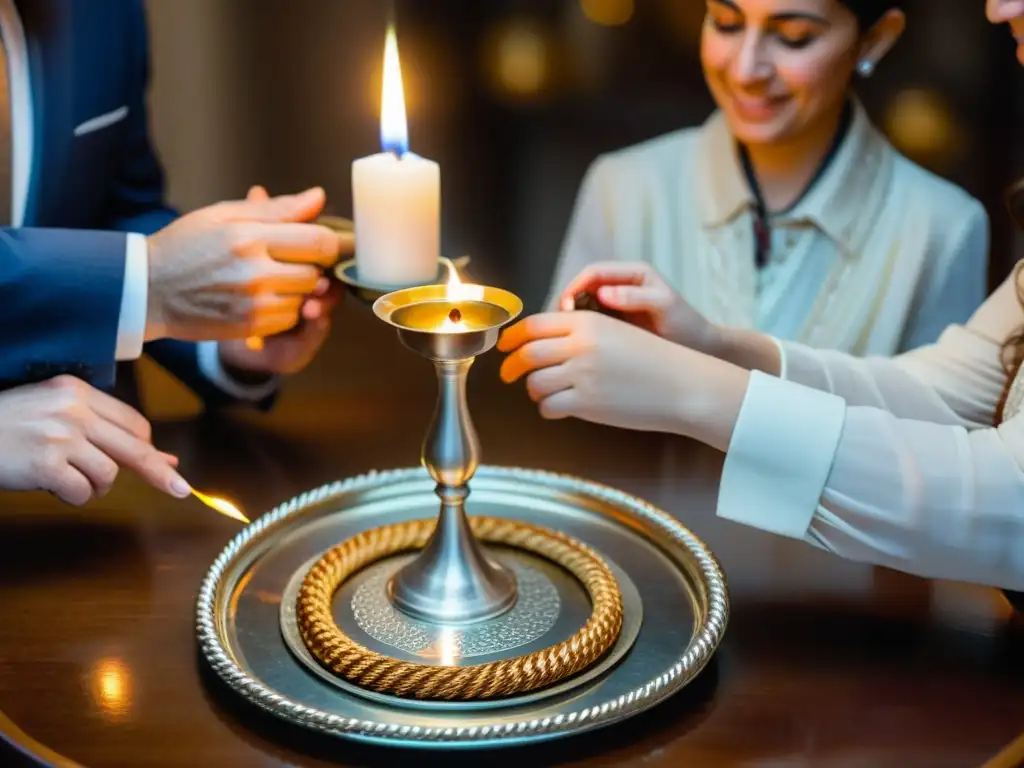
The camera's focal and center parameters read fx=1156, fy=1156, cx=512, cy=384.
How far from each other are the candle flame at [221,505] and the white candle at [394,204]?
0.61 feet

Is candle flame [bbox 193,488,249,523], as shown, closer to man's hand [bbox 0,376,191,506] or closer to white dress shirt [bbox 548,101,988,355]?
man's hand [bbox 0,376,191,506]

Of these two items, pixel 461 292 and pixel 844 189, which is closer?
pixel 461 292

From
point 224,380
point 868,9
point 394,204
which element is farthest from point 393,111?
point 868,9

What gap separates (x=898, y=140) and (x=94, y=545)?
40.1 inches

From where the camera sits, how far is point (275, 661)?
63 cm

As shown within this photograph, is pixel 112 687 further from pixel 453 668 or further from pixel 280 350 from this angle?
pixel 280 350

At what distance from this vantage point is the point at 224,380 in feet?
3.39

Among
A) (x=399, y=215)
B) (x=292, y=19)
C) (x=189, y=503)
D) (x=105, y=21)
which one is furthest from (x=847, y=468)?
(x=292, y=19)

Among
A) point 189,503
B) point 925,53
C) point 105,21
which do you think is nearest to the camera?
point 189,503

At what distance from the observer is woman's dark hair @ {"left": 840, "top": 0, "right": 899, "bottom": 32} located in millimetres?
1052

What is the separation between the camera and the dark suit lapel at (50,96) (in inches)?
39.0

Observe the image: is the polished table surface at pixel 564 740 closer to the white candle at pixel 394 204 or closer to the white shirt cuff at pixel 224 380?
the white shirt cuff at pixel 224 380

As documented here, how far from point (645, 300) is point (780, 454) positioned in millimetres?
174

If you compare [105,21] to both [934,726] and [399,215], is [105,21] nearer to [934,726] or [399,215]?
[399,215]
